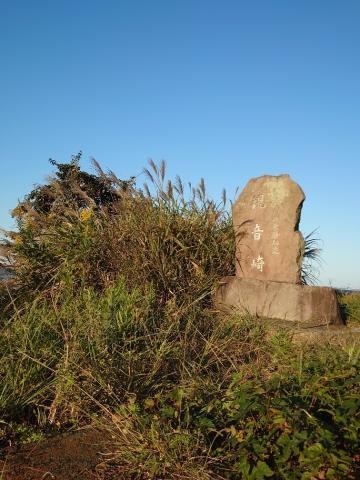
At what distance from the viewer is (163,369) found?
2795 millimetres

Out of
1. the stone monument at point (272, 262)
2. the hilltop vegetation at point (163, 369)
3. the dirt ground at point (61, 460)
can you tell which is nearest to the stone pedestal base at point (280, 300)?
the stone monument at point (272, 262)

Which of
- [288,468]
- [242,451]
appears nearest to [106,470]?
[242,451]

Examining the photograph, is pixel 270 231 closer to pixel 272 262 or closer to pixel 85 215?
pixel 272 262

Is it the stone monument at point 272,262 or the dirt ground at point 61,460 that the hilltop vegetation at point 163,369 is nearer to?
the dirt ground at point 61,460

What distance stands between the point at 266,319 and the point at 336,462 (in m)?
2.91

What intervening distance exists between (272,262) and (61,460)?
355 cm

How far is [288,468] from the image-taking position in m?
1.71

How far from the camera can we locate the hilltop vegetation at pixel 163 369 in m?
1.84

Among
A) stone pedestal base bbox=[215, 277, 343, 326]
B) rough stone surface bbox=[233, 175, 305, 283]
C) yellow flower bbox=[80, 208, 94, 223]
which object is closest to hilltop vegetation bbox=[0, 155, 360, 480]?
yellow flower bbox=[80, 208, 94, 223]

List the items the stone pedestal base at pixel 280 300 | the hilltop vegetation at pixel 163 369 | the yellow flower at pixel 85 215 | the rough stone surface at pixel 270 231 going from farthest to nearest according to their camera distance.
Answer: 1. the yellow flower at pixel 85 215
2. the rough stone surface at pixel 270 231
3. the stone pedestal base at pixel 280 300
4. the hilltop vegetation at pixel 163 369

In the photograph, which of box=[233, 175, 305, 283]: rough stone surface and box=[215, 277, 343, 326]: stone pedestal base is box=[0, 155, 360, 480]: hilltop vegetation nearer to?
box=[215, 277, 343, 326]: stone pedestal base

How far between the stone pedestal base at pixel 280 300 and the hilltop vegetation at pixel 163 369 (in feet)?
0.62

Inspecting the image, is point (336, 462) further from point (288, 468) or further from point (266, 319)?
point (266, 319)

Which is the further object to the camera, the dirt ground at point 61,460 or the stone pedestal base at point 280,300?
the stone pedestal base at point 280,300
